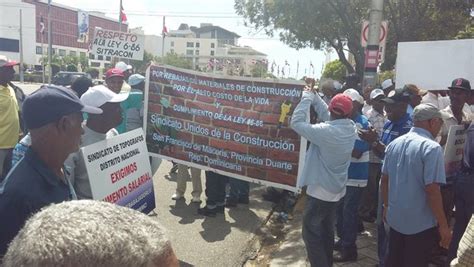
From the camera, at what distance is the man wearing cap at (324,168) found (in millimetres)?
3838

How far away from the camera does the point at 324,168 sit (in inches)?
154

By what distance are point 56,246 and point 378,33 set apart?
811 centimetres

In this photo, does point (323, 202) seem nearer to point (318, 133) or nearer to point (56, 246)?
point (318, 133)

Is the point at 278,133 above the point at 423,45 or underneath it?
underneath

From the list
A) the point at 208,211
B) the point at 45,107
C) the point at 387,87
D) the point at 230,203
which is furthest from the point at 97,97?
the point at 387,87

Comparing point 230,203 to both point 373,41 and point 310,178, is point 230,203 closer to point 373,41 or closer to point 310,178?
point 310,178

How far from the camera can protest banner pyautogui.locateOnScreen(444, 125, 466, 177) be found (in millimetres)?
4145

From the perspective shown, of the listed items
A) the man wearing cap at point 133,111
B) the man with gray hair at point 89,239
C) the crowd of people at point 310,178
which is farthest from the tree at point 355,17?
the man with gray hair at point 89,239

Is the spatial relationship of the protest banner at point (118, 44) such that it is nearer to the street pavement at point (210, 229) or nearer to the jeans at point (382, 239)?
the street pavement at point (210, 229)

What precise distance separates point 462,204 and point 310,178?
4.43ft

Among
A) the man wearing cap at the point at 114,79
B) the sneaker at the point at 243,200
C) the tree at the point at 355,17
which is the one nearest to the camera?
the man wearing cap at the point at 114,79

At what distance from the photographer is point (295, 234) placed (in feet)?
18.4

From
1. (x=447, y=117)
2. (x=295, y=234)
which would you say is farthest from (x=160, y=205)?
(x=447, y=117)

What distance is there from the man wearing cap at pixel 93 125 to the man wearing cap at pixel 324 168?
67.3 inches
